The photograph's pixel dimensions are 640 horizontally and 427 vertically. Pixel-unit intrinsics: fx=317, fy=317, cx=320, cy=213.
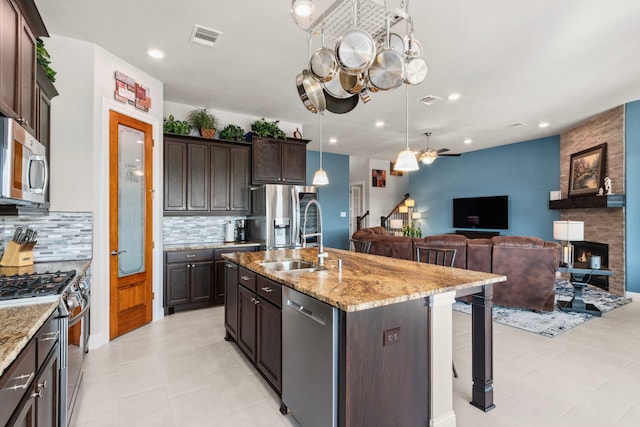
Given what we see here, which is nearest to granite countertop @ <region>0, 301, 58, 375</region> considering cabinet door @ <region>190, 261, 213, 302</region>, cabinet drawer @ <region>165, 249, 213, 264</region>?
cabinet drawer @ <region>165, 249, 213, 264</region>

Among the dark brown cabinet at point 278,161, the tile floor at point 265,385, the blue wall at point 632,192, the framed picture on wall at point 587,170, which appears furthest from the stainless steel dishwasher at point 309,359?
the framed picture on wall at point 587,170

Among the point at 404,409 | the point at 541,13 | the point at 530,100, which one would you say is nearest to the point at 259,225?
the point at 404,409

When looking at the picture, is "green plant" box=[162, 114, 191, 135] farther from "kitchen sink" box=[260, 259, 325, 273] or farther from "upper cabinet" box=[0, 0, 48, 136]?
"kitchen sink" box=[260, 259, 325, 273]

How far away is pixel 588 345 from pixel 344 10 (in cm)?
381

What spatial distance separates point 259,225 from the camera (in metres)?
4.76

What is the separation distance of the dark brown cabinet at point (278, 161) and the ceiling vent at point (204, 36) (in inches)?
74.7

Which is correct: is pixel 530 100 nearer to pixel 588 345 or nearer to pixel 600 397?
pixel 588 345

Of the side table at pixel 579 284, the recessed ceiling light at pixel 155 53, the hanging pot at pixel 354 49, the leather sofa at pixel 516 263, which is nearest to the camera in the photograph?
the hanging pot at pixel 354 49

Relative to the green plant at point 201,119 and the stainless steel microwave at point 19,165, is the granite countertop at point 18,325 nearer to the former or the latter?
the stainless steel microwave at point 19,165

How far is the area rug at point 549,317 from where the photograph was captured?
357cm

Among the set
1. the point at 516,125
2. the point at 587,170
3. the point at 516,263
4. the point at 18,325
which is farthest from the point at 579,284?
the point at 18,325

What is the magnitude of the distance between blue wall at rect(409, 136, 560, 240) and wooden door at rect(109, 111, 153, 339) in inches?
303

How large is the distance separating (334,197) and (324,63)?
22.2 ft

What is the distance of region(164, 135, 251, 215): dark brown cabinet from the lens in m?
4.37
